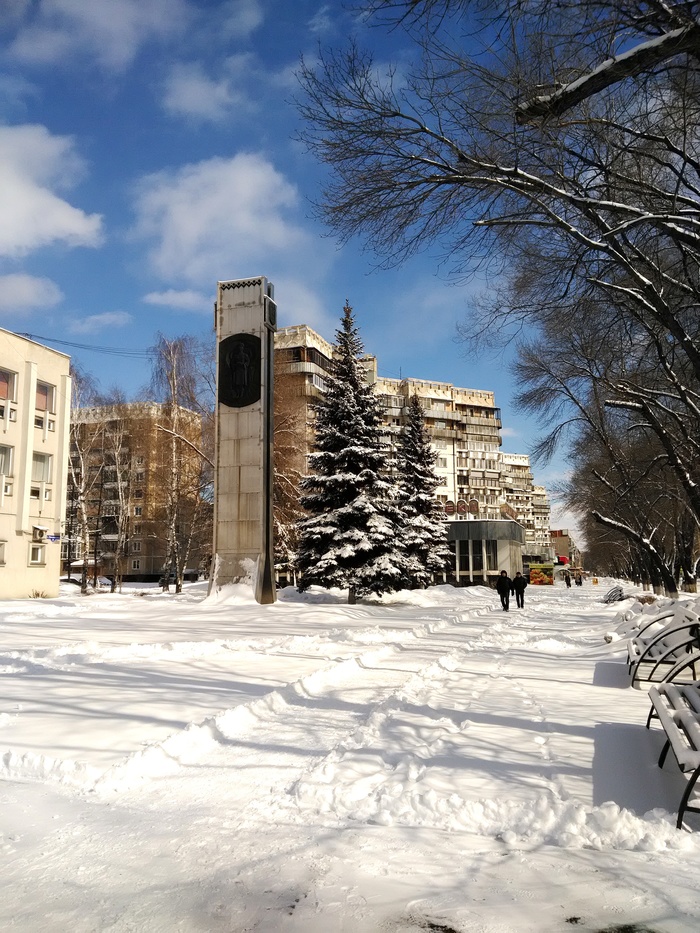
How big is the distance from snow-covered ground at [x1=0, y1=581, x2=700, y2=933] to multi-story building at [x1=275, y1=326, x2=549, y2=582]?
180 ft

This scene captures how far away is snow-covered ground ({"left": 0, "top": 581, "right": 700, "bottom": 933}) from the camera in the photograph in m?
3.29

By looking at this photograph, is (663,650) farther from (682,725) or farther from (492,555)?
(492,555)

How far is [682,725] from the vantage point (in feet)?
15.9

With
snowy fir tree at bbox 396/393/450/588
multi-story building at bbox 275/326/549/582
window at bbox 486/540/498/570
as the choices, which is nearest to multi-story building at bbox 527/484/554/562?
multi-story building at bbox 275/326/549/582

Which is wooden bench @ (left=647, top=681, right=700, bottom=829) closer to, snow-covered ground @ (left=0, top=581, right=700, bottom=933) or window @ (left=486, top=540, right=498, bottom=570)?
snow-covered ground @ (left=0, top=581, right=700, bottom=933)

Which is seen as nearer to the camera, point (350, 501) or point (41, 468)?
point (350, 501)

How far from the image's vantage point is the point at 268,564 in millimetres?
23797

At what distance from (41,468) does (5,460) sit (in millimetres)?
2120

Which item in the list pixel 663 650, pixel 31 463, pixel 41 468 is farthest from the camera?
pixel 41 468

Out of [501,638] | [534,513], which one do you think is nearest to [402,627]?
[501,638]

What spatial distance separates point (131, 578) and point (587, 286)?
67619 mm

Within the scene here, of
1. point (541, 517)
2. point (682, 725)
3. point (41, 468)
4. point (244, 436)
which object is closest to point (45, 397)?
point (41, 468)

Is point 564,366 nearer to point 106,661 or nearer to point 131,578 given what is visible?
point 106,661

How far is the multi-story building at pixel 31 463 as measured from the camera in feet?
96.9
